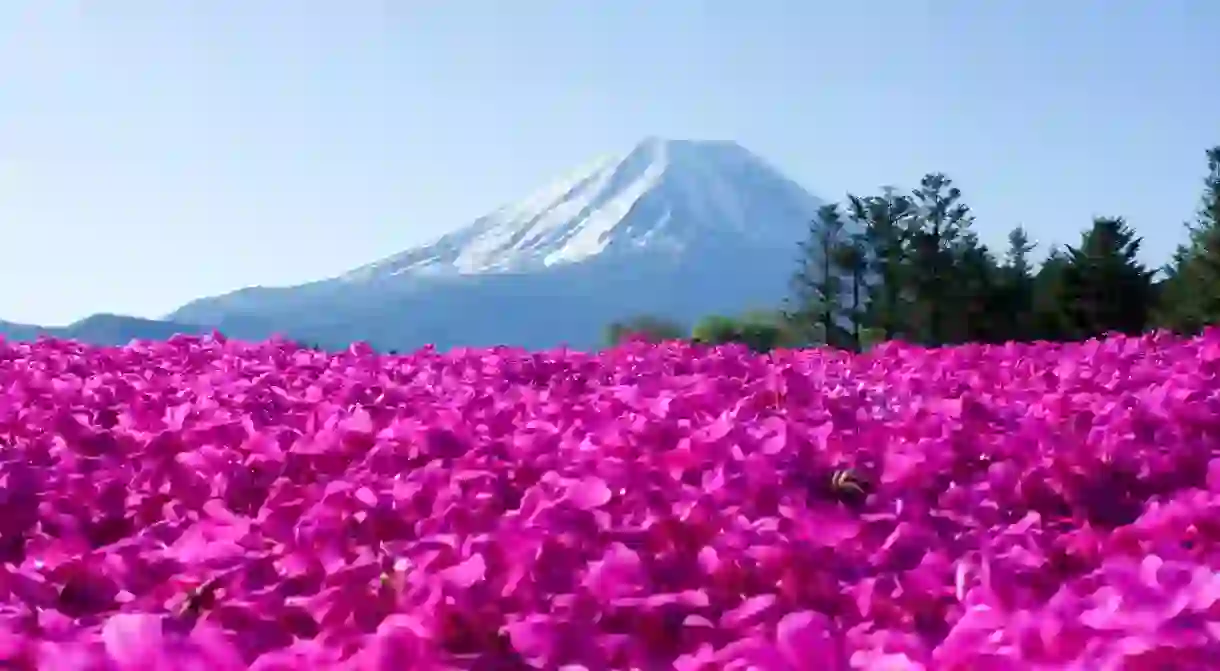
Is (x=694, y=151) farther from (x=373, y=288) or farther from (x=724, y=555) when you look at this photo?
(x=724, y=555)

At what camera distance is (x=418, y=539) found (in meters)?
3.22

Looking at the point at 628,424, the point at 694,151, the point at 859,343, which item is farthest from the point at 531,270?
the point at 628,424

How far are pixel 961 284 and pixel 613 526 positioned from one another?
41.1 meters

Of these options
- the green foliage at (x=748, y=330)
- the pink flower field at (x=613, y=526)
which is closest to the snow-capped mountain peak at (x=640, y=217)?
the green foliage at (x=748, y=330)

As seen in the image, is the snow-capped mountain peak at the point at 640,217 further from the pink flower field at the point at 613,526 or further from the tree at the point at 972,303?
the pink flower field at the point at 613,526

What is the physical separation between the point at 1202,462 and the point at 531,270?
147 m

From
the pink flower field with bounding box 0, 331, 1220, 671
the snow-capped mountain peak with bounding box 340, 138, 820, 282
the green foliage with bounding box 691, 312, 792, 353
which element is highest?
the snow-capped mountain peak with bounding box 340, 138, 820, 282

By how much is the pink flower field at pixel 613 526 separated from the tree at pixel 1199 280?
3587 centimetres

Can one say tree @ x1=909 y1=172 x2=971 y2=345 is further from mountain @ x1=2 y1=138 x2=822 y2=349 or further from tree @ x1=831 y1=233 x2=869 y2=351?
mountain @ x1=2 y1=138 x2=822 y2=349

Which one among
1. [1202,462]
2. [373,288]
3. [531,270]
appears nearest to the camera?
[1202,462]

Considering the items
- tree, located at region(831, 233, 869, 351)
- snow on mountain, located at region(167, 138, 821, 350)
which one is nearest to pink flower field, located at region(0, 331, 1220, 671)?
tree, located at region(831, 233, 869, 351)

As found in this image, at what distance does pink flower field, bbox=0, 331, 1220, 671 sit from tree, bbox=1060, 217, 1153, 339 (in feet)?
116

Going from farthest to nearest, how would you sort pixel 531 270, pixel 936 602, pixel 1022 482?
pixel 531 270
pixel 1022 482
pixel 936 602

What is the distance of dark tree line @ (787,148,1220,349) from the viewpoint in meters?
39.4
